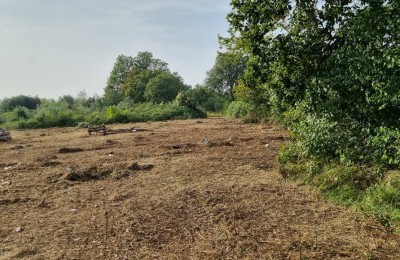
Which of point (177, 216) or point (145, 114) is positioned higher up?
point (145, 114)

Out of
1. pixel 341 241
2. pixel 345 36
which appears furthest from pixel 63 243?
pixel 345 36

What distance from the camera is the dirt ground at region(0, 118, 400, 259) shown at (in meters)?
3.35

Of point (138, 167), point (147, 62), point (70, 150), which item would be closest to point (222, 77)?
point (147, 62)

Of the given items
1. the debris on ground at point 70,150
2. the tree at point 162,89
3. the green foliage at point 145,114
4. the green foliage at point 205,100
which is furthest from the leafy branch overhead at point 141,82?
the debris on ground at point 70,150

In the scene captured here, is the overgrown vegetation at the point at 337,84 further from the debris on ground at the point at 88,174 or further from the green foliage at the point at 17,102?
the green foliage at the point at 17,102

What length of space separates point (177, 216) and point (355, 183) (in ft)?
8.25

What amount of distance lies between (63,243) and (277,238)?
7.40 feet

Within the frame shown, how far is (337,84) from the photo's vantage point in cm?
461

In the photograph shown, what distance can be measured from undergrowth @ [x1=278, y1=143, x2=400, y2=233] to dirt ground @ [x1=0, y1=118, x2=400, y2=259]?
17 centimetres

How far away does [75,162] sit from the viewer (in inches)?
320

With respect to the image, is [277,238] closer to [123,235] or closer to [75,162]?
[123,235]

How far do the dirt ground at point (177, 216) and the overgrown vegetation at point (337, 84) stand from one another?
0.47 meters

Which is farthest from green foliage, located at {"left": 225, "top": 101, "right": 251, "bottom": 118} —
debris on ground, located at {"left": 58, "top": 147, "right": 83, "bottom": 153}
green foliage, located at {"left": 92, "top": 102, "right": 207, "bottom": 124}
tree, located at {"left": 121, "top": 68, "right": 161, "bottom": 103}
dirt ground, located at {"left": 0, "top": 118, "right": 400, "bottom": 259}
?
tree, located at {"left": 121, "top": 68, "right": 161, "bottom": 103}

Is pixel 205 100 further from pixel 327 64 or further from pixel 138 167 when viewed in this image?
pixel 327 64
